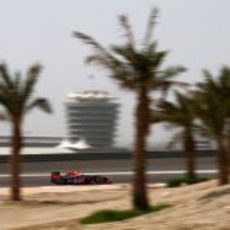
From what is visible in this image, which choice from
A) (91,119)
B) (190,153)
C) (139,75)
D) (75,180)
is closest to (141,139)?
(139,75)

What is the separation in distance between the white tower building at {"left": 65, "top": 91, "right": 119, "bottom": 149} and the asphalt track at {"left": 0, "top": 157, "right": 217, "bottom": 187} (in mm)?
73286

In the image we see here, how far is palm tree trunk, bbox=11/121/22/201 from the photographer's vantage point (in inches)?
1195

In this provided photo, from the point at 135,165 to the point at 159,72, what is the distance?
2.84 m

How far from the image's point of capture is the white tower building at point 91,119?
470ft

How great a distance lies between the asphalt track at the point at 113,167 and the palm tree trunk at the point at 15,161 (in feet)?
83.6

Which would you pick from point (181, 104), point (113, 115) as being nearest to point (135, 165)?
point (181, 104)

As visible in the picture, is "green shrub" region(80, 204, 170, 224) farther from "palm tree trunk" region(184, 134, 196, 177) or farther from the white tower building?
the white tower building

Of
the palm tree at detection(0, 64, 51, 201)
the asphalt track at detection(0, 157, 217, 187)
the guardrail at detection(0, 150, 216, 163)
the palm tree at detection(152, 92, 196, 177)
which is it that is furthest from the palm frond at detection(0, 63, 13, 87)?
the guardrail at detection(0, 150, 216, 163)

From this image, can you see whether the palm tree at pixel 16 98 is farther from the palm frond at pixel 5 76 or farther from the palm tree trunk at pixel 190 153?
the palm tree trunk at pixel 190 153

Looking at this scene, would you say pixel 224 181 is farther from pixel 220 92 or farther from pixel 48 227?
pixel 48 227

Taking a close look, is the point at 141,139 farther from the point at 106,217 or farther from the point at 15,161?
the point at 15,161

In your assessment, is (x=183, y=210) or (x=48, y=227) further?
(x=48, y=227)

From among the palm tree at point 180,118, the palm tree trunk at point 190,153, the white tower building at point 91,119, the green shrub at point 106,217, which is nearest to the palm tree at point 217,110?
the palm tree at point 180,118

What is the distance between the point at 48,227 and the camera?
19656 mm
